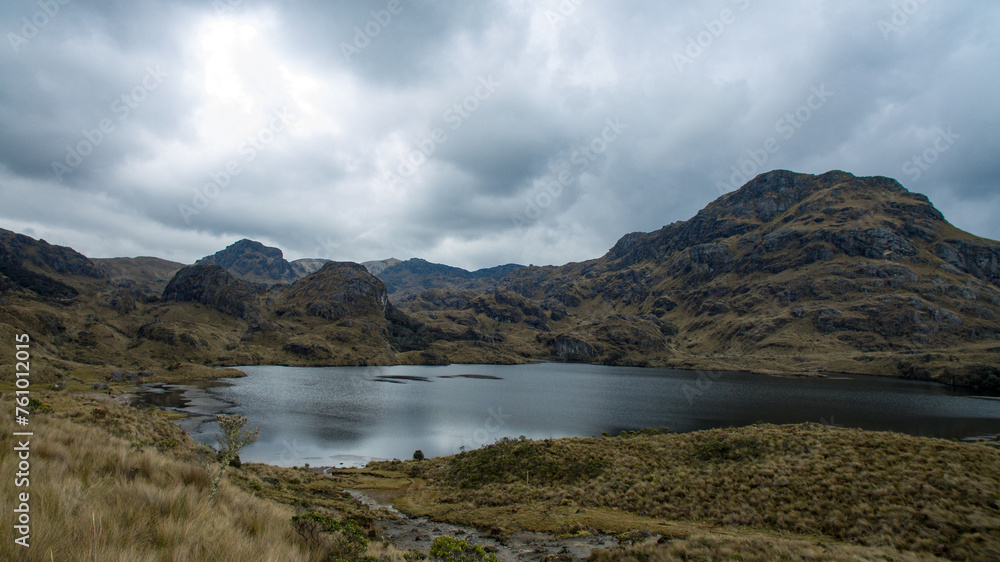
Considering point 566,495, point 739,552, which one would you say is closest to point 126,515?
point 739,552

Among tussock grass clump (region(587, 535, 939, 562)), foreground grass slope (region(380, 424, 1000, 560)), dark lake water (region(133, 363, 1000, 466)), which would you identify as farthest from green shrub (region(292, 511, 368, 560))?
dark lake water (region(133, 363, 1000, 466))

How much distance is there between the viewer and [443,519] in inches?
965

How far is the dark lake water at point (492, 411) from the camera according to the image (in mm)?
56531

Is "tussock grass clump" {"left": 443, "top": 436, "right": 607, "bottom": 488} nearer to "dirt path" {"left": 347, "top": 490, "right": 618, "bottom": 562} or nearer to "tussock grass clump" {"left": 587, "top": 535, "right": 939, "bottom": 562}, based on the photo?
"dirt path" {"left": 347, "top": 490, "right": 618, "bottom": 562}

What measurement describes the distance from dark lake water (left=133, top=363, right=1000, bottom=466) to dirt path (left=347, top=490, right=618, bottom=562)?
26813 mm

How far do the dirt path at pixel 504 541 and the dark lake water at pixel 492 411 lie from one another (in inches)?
1056

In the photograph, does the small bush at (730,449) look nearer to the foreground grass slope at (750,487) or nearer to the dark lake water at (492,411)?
the foreground grass slope at (750,487)

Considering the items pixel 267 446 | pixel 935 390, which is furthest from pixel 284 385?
pixel 935 390

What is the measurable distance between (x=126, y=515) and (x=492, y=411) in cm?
7964

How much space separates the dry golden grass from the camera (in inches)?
150

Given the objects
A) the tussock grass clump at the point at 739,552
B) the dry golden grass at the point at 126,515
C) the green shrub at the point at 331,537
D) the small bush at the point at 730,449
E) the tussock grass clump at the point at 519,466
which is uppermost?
the dry golden grass at the point at 126,515

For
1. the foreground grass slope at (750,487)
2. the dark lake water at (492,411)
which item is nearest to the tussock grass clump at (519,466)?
the foreground grass slope at (750,487)

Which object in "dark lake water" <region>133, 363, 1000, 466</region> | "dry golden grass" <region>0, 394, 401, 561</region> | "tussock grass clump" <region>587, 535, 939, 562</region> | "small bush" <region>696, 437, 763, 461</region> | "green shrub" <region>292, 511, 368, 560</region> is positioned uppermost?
"dry golden grass" <region>0, 394, 401, 561</region>

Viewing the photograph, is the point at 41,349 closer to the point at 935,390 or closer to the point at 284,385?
the point at 284,385
